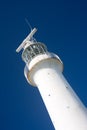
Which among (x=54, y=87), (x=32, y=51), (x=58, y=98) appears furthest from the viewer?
(x=32, y=51)

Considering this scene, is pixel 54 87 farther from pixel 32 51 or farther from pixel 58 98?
pixel 32 51

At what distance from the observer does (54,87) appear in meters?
23.3

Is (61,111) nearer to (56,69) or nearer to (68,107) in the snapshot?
(68,107)

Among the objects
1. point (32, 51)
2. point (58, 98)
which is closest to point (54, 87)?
point (58, 98)

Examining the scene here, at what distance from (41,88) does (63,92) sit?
2845 millimetres

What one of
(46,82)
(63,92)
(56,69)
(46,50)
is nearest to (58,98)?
(63,92)

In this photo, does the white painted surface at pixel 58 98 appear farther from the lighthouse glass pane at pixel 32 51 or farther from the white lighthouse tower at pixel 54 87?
the lighthouse glass pane at pixel 32 51

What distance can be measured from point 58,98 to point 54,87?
4.45 feet

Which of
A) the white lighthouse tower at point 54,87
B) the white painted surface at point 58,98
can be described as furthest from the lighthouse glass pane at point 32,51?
the white painted surface at point 58,98

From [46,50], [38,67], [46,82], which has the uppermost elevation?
[46,50]

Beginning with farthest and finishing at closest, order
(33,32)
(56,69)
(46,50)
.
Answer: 1. (33,32)
2. (46,50)
3. (56,69)

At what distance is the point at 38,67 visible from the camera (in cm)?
2594

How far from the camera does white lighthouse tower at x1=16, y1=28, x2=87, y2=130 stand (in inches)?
805

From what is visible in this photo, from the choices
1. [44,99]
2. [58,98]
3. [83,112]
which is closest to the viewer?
[83,112]
